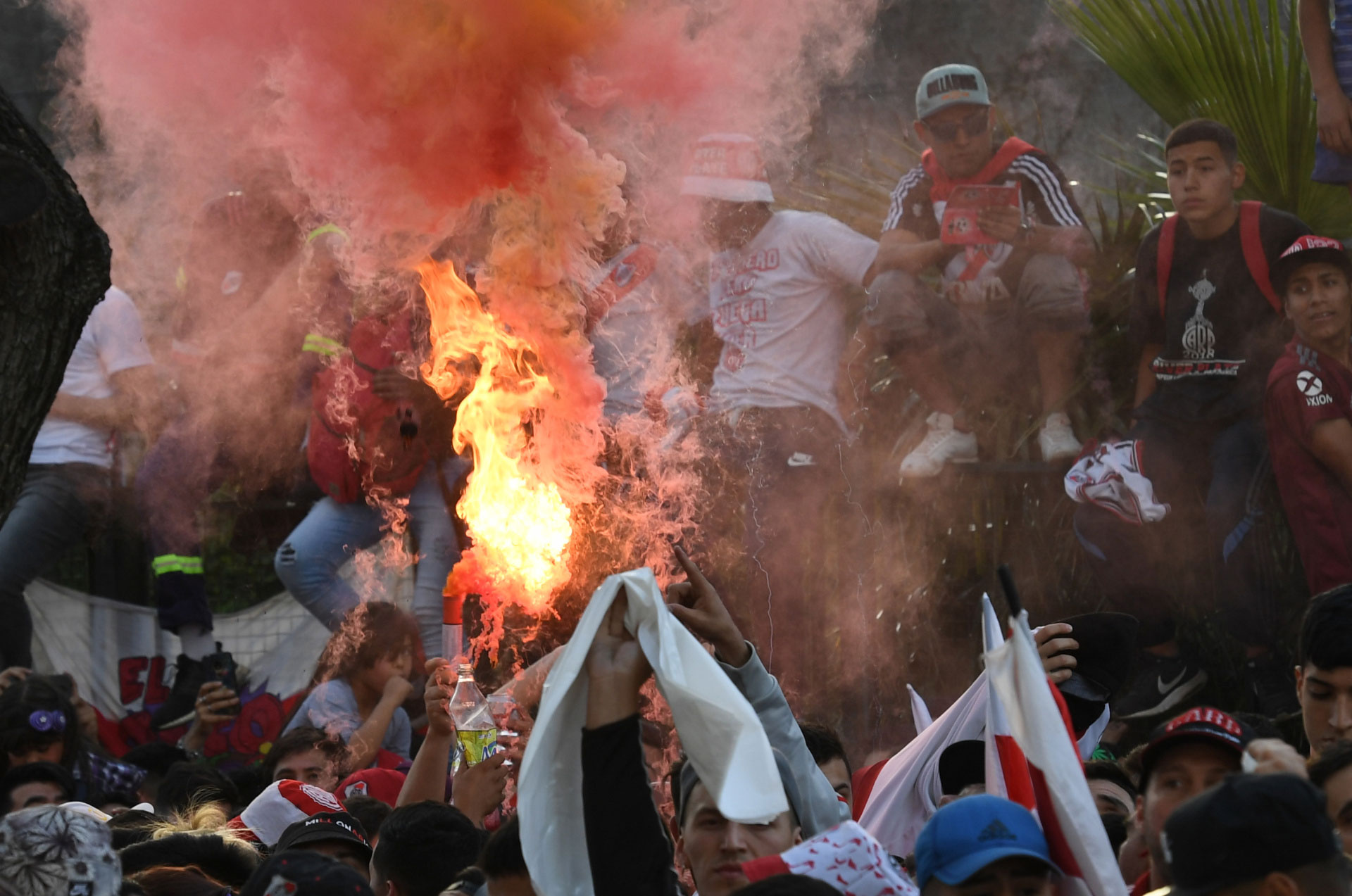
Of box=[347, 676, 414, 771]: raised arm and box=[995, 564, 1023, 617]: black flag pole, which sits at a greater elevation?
box=[995, 564, 1023, 617]: black flag pole

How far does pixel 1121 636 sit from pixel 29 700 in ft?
13.1

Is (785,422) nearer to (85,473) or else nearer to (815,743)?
(815,743)

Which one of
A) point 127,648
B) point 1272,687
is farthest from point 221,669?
point 1272,687

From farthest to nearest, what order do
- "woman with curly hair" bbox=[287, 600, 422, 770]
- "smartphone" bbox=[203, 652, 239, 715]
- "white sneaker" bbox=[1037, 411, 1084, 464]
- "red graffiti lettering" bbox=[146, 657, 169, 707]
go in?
1. "red graffiti lettering" bbox=[146, 657, 169, 707]
2. "smartphone" bbox=[203, 652, 239, 715]
3. "white sneaker" bbox=[1037, 411, 1084, 464]
4. "woman with curly hair" bbox=[287, 600, 422, 770]

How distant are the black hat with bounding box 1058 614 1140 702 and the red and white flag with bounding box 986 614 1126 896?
23.7 inches

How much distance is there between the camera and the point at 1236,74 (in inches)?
286

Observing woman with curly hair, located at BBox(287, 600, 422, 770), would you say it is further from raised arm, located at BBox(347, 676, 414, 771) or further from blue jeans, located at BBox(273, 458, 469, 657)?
blue jeans, located at BBox(273, 458, 469, 657)

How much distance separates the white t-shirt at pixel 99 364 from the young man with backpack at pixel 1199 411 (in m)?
5.27

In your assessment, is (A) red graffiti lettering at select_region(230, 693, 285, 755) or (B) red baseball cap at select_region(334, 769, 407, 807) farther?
(A) red graffiti lettering at select_region(230, 693, 285, 755)

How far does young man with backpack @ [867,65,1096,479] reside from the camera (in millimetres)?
7289

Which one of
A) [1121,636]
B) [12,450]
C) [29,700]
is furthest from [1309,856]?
[29,700]

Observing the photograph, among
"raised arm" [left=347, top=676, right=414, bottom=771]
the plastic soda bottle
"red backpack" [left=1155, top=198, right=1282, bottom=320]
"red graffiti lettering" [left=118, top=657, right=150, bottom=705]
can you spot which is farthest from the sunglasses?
"red graffiti lettering" [left=118, top=657, right=150, bottom=705]

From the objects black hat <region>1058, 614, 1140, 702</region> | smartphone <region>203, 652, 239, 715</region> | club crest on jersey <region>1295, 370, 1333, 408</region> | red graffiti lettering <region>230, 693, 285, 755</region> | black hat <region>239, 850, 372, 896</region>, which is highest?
club crest on jersey <region>1295, 370, 1333, 408</region>

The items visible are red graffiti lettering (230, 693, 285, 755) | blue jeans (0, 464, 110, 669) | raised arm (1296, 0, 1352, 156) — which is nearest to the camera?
raised arm (1296, 0, 1352, 156)
